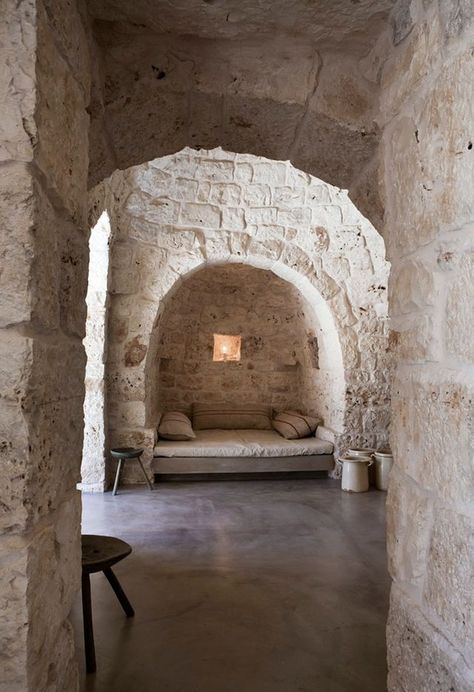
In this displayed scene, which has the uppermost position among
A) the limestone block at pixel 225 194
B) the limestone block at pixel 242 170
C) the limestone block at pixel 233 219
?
the limestone block at pixel 242 170

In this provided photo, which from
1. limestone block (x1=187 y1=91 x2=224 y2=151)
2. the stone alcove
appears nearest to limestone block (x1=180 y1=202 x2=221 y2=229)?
the stone alcove

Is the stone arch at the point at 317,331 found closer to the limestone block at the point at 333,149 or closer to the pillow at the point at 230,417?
the pillow at the point at 230,417

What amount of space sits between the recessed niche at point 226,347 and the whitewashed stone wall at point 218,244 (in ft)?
4.62

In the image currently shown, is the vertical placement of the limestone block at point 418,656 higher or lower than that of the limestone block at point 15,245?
lower

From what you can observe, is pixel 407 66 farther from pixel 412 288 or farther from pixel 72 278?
pixel 72 278

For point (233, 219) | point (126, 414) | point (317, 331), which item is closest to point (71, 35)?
point (233, 219)

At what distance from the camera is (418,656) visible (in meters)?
1.13

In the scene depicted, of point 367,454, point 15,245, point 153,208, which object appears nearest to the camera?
point 15,245

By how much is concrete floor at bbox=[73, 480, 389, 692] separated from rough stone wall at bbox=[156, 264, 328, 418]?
2.02m

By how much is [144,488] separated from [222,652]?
2584mm

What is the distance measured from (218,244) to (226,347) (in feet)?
6.00

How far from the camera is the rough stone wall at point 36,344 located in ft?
3.03

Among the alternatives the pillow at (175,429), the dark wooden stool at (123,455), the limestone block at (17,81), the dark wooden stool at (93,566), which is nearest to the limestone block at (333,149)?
the limestone block at (17,81)

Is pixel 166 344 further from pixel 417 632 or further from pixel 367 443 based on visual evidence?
pixel 417 632
